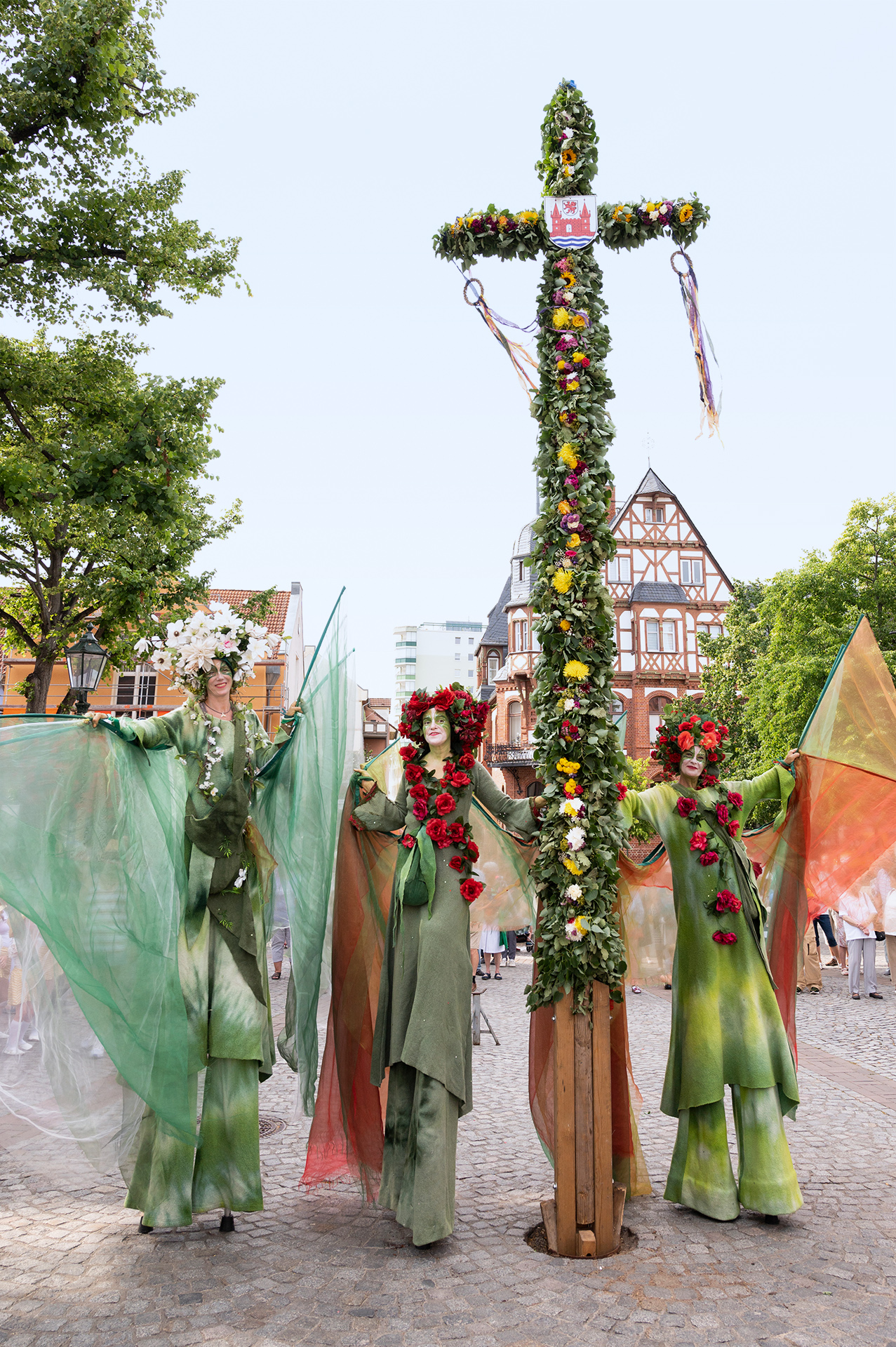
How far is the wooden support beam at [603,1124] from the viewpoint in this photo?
13.1ft

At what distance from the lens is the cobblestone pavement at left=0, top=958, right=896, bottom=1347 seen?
3.31m

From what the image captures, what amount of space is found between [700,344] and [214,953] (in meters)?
3.90

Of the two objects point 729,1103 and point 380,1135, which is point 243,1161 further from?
point 729,1103

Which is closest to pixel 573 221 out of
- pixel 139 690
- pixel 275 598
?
pixel 139 690

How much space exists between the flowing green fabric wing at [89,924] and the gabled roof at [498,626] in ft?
151

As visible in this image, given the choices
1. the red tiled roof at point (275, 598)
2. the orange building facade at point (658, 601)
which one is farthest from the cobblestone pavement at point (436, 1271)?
the orange building facade at point (658, 601)

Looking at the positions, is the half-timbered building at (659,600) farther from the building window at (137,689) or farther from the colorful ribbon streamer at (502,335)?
the colorful ribbon streamer at (502,335)

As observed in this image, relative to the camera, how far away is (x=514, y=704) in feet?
140

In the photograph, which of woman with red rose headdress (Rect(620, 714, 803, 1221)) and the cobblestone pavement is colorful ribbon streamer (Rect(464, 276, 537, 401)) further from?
the cobblestone pavement

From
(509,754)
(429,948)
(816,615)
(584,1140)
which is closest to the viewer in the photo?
(584,1140)

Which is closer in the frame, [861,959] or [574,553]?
[574,553]

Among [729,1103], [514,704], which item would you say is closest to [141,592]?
[729,1103]

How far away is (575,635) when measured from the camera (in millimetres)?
4387

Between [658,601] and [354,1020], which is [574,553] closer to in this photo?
[354,1020]
